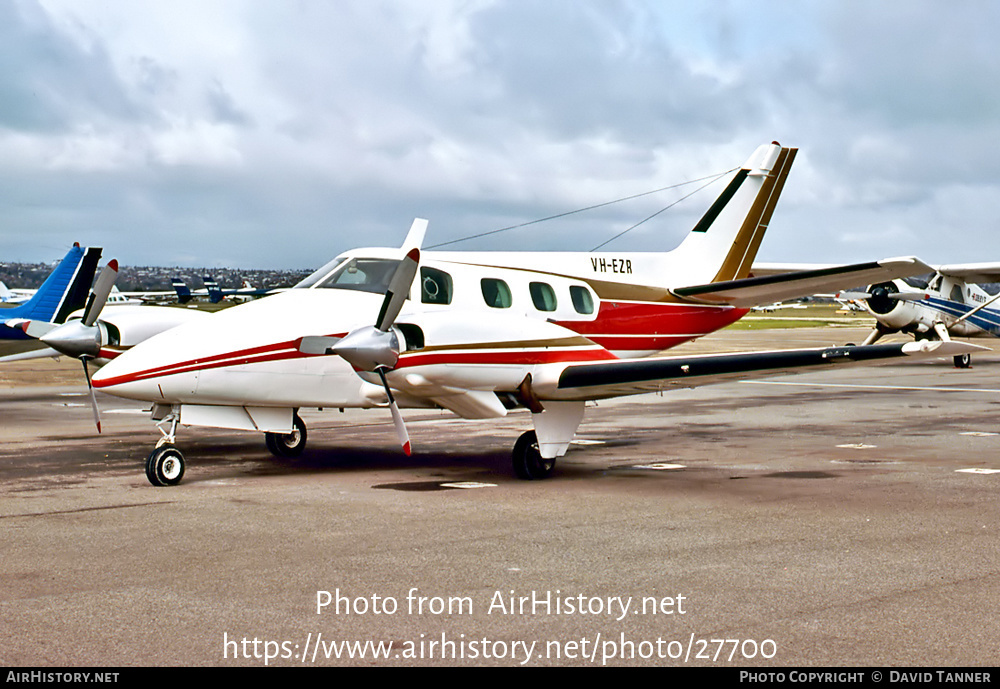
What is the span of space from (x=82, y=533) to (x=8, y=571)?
1.33 meters

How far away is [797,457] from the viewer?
43.3ft

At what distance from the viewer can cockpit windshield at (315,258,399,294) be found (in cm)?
1175

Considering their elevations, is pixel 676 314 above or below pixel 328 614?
above

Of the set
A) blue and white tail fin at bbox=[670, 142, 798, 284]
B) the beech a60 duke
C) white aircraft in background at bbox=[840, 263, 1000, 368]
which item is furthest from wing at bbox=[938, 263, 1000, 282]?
the beech a60 duke

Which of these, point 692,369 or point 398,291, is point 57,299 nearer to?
point 398,291

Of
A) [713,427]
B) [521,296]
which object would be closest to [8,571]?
[521,296]

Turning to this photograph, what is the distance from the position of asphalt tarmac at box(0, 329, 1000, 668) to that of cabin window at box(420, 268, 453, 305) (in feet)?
7.19

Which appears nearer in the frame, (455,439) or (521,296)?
(521,296)

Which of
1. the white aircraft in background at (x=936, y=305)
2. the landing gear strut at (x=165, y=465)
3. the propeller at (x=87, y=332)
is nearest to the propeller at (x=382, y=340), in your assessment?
the landing gear strut at (x=165, y=465)

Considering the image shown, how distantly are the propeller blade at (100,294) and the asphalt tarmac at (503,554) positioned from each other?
77.0 inches

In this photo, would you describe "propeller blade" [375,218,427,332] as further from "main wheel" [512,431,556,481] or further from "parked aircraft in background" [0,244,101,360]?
"parked aircraft in background" [0,244,101,360]
